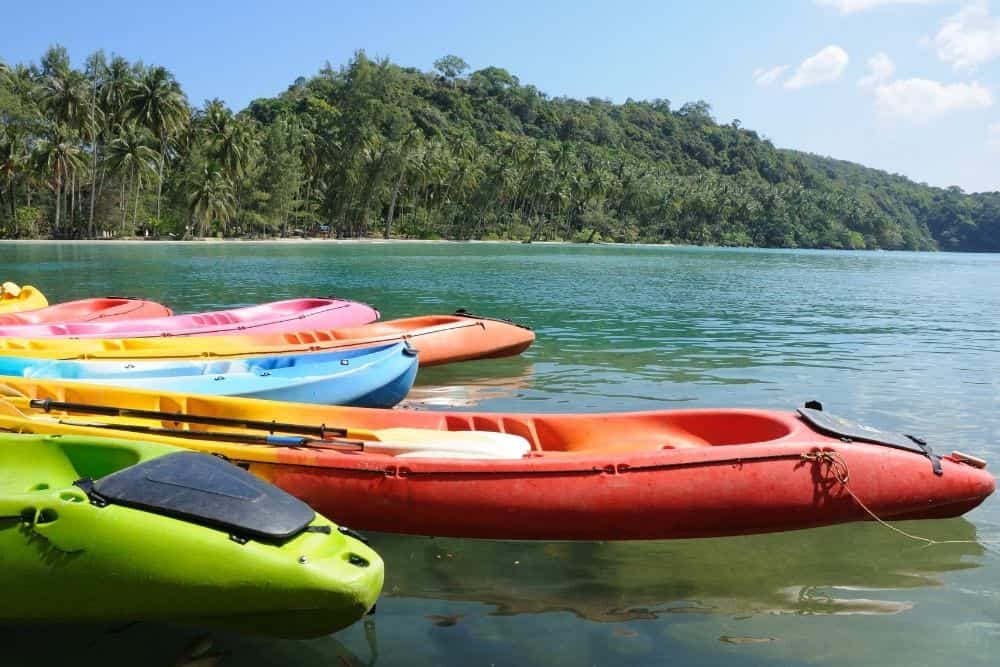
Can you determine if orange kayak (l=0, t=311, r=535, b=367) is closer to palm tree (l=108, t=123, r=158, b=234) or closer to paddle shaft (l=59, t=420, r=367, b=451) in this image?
paddle shaft (l=59, t=420, r=367, b=451)

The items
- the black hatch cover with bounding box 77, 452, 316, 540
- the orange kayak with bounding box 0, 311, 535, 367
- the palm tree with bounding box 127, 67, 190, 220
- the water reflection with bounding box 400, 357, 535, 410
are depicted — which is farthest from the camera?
the palm tree with bounding box 127, 67, 190, 220

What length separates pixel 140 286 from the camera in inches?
1136

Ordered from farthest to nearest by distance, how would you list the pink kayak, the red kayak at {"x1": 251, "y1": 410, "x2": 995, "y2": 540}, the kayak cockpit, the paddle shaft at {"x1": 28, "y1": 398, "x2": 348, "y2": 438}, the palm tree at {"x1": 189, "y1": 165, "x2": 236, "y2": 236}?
the palm tree at {"x1": 189, "y1": 165, "x2": 236, "y2": 236}, the pink kayak, the kayak cockpit, the paddle shaft at {"x1": 28, "y1": 398, "x2": 348, "y2": 438}, the red kayak at {"x1": 251, "y1": 410, "x2": 995, "y2": 540}

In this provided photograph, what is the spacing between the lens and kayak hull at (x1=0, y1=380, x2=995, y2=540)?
5.66m

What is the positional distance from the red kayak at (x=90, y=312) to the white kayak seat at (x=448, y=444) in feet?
32.8

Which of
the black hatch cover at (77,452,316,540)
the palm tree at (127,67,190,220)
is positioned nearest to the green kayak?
the black hatch cover at (77,452,316,540)

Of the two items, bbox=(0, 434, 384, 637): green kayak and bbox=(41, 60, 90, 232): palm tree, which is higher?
bbox=(41, 60, 90, 232): palm tree

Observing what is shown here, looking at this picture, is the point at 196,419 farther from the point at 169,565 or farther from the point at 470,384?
the point at 470,384

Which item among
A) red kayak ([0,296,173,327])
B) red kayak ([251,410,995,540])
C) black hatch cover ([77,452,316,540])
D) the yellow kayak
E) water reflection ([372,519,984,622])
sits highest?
black hatch cover ([77,452,316,540])

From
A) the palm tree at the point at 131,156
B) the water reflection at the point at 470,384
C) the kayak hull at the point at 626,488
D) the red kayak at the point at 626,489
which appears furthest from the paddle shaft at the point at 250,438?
the palm tree at the point at 131,156

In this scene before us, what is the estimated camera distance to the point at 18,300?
17156mm

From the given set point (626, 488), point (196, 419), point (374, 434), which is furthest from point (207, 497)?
point (626, 488)

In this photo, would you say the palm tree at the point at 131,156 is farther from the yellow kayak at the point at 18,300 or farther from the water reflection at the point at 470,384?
the water reflection at the point at 470,384

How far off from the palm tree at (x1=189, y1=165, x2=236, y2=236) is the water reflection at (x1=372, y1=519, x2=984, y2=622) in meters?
68.6
